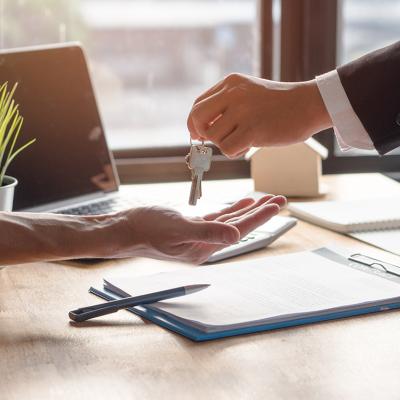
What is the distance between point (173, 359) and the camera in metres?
1.11

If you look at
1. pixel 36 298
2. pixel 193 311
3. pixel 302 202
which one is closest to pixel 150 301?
pixel 193 311

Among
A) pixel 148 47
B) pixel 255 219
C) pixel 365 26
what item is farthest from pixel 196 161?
pixel 365 26

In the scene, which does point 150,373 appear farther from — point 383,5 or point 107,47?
point 383,5

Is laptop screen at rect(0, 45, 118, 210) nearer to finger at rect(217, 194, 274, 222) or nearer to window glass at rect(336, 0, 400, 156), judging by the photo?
finger at rect(217, 194, 274, 222)

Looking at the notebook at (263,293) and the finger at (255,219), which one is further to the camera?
the finger at (255,219)

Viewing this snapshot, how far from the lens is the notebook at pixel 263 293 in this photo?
1202 millimetres

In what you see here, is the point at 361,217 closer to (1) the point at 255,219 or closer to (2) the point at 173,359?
(1) the point at 255,219

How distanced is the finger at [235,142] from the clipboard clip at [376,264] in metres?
0.26

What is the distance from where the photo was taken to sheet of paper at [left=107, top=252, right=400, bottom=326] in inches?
48.4

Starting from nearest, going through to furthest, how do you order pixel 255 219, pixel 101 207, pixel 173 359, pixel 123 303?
1. pixel 173 359
2. pixel 123 303
3. pixel 255 219
4. pixel 101 207

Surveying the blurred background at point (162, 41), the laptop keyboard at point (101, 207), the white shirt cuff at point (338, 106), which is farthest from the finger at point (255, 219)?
the blurred background at point (162, 41)

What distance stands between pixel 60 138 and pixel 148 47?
667 millimetres

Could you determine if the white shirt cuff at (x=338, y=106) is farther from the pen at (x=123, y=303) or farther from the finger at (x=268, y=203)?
the pen at (x=123, y=303)

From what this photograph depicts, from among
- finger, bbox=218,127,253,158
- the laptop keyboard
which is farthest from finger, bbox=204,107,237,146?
the laptop keyboard
